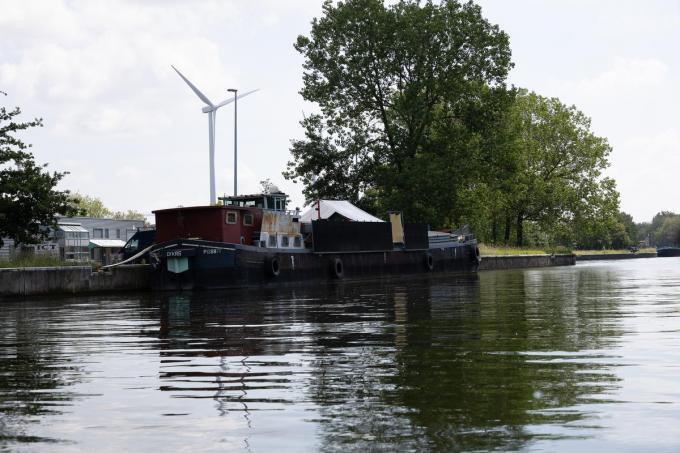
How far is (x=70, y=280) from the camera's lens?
34.2m

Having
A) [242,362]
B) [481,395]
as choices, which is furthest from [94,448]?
[242,362]

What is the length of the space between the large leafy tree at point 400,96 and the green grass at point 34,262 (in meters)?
32.0

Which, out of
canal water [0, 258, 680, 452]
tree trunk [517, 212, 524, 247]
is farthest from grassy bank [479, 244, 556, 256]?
canal water [0, 258, 680, 452]

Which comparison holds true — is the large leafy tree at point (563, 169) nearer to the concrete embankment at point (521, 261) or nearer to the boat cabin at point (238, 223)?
the concrete embankment at point (521, 261)

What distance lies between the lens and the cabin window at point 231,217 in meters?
40.7

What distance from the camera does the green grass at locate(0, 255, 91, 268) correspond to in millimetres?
33719

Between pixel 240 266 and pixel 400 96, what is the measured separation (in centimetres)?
3144

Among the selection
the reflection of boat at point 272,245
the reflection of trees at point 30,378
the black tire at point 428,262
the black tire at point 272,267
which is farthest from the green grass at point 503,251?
the reflection of trees at point 30,378

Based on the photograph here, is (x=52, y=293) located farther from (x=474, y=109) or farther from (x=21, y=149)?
(x=474, y=109)

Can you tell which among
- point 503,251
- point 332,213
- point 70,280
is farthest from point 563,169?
point 70,280

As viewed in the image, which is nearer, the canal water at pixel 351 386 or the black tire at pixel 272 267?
the canal water at pixel 351 386

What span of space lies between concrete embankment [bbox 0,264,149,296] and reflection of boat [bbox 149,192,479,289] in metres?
1.02

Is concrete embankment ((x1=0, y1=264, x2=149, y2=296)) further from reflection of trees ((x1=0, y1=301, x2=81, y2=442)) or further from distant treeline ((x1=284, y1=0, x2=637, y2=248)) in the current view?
distant treeline ((x1=284, y1=0, x2=637, y2=248))

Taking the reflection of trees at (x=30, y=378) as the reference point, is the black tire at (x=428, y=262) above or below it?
above
